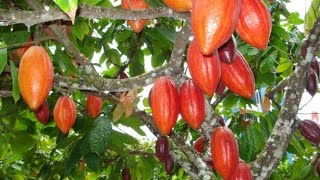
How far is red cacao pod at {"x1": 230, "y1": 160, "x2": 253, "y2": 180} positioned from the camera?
186cm

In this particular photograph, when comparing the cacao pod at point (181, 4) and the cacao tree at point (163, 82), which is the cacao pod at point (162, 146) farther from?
the cacao pod at point (181, 4)

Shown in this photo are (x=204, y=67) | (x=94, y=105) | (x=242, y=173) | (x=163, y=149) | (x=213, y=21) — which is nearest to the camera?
(x=213, y=21)

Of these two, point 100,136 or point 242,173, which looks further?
point 100,136

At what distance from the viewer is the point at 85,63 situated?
1747mm

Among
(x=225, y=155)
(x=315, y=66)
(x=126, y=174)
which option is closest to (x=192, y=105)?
(x=225, y=155)

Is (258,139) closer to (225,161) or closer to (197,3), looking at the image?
(225,161)

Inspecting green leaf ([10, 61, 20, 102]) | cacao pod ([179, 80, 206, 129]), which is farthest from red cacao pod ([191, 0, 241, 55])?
green leaf ([10, 61, 20, 102])

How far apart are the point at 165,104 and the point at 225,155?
45 centimetres

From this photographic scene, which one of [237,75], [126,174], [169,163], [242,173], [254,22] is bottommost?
[126,174]

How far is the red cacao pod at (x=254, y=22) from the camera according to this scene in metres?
1.05

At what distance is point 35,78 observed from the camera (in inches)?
54.0

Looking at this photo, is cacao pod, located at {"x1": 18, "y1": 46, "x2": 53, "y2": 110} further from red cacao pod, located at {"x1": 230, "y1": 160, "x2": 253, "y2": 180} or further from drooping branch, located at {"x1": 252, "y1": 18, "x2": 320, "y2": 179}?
drooping branch, located at {"x1": 252, "y1": 18, "x2": 320, "y2": 179}

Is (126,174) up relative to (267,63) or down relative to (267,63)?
down

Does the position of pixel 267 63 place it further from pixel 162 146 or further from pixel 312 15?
pixel 162 146
